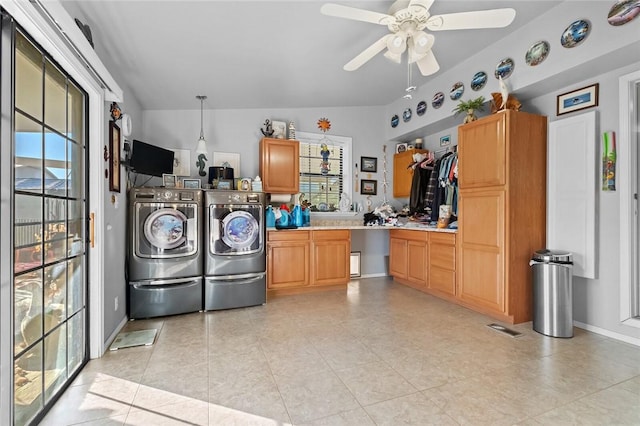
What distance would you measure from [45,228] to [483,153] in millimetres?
3813

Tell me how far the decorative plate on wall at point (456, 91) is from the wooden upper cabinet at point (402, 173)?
1.14 meters

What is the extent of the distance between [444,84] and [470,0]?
153 centimetres

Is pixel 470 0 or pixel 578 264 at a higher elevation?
pixel 470 0

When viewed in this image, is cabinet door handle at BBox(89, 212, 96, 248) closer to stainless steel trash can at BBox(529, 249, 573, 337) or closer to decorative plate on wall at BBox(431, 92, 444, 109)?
stainless steel trash can at BBox(529, 249, 573, 337)

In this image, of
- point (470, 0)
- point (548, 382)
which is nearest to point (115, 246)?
point (548, 382)

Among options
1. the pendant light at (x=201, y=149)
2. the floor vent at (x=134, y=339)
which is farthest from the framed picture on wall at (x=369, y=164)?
the floor vent at (x=134, y=339)

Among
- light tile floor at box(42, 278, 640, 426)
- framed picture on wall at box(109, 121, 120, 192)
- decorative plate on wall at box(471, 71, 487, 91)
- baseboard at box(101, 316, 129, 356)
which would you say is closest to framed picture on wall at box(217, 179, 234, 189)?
framed picture on wall at box(109, 121, 120, 192)

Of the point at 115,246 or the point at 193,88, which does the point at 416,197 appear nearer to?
the point at 193,88

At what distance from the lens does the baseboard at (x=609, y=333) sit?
260 cm

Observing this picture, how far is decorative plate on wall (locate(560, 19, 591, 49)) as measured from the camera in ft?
8.37

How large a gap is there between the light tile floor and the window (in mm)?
2420

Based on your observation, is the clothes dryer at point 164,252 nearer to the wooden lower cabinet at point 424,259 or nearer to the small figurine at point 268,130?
the small figurine at point 268,130

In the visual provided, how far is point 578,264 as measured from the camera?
9.66 ft

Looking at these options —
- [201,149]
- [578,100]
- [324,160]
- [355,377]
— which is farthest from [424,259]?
[201,149]
